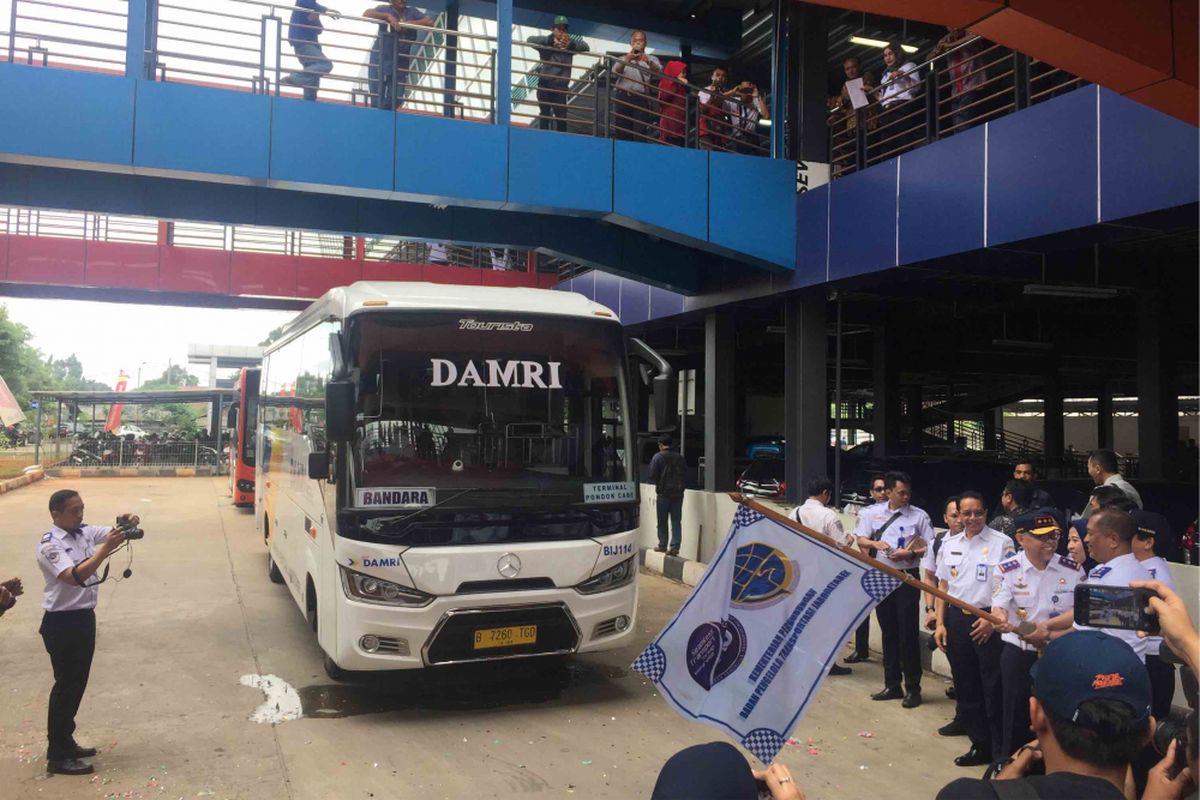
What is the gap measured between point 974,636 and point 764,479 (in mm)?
11193

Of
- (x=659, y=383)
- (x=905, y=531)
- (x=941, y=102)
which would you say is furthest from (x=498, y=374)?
(x=941, y=102)

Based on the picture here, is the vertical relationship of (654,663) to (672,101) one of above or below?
below

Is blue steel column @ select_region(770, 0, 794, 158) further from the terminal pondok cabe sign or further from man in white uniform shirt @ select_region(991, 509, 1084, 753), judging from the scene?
the terminal pondok cabe sign

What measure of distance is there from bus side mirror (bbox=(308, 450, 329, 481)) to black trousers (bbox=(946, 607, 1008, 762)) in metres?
4.78

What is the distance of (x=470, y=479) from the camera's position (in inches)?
259

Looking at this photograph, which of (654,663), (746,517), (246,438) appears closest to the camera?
(654,663)

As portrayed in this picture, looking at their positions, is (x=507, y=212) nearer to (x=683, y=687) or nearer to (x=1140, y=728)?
(x=683, y=687)

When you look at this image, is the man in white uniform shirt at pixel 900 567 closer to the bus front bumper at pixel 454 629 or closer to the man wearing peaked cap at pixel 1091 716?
the bus front bumper at pixel 454 629

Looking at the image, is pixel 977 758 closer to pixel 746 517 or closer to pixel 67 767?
pixel 746 517

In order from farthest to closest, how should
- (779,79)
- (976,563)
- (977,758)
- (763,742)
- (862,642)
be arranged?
(779,79), (862,642), (976,563), (977,758), (763,742)

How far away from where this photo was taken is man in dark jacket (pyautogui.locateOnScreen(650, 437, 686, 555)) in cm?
1277

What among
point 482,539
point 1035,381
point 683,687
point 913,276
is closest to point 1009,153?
point 913,276

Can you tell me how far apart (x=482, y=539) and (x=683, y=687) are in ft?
11.1

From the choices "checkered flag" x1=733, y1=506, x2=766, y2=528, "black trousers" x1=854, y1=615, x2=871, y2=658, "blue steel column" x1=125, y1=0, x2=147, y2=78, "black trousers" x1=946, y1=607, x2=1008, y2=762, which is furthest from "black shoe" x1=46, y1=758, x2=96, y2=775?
"blue steel column" x1=125, y1=0, x2=147, y2=78
